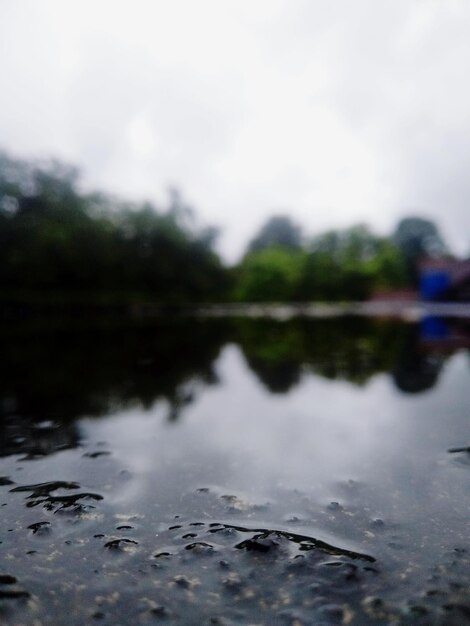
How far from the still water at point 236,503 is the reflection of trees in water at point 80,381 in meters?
0.07

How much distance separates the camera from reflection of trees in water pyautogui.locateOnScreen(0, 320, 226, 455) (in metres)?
6.40

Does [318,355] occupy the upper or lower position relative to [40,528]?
lower

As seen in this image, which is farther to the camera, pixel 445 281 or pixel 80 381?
pixel 445 281

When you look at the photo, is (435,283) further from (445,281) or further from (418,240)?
(418,240)

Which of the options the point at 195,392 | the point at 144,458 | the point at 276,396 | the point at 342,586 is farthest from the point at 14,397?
the point at 342,586

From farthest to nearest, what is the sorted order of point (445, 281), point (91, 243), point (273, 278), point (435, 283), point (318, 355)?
point (273, 278) < point (435, 283) < point (445, 281) < point (91, 243) < point (318, 355)

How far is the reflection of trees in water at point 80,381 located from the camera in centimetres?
640

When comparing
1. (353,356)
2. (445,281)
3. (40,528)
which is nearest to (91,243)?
(353,356)

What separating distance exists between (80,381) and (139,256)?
4592 cm

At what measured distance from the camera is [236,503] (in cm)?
406

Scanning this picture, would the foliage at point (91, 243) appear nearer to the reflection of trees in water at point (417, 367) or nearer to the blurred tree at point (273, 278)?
the blurred tree at point (273, 278)

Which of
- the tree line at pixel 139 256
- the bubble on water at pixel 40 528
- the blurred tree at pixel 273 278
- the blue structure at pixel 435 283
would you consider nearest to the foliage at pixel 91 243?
the tree line at pixel 139 256

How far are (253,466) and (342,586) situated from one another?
7.08 ft

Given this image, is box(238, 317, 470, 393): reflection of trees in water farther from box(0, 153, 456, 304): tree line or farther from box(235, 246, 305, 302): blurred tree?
box(235, 246, 305, 302): blurred tree
